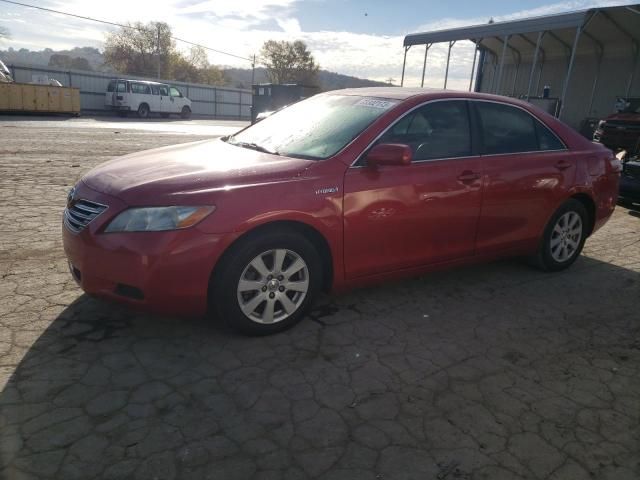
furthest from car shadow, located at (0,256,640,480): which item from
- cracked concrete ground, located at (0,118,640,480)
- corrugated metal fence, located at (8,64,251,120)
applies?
corrugated metal fence, located at (8,64,251,120)

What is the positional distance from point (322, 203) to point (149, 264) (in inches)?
43.7

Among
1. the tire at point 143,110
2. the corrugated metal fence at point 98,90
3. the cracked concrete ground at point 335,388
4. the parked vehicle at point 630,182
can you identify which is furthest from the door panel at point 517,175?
the corrugated metal fence at point 98,90

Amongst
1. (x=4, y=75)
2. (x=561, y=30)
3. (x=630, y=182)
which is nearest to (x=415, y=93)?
(x=630, y=182)

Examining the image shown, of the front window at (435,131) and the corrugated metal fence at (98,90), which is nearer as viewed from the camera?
the front window at (435,131)

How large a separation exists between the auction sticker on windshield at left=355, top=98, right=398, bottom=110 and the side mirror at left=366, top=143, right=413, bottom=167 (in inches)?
19.2

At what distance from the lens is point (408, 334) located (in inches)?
133

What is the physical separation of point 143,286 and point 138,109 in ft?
91.0

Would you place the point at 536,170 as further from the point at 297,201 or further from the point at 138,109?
the point at 138,109

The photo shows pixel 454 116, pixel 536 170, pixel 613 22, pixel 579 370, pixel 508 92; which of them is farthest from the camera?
pixel 508 92

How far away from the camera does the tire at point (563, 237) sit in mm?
4613

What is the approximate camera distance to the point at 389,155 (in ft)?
10.8

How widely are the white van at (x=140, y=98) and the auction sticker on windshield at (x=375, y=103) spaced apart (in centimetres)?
2656

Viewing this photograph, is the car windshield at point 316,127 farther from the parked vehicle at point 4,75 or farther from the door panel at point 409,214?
the parked vehicle at point 4,75

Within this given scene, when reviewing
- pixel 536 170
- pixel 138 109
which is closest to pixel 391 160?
pixel 536 170
